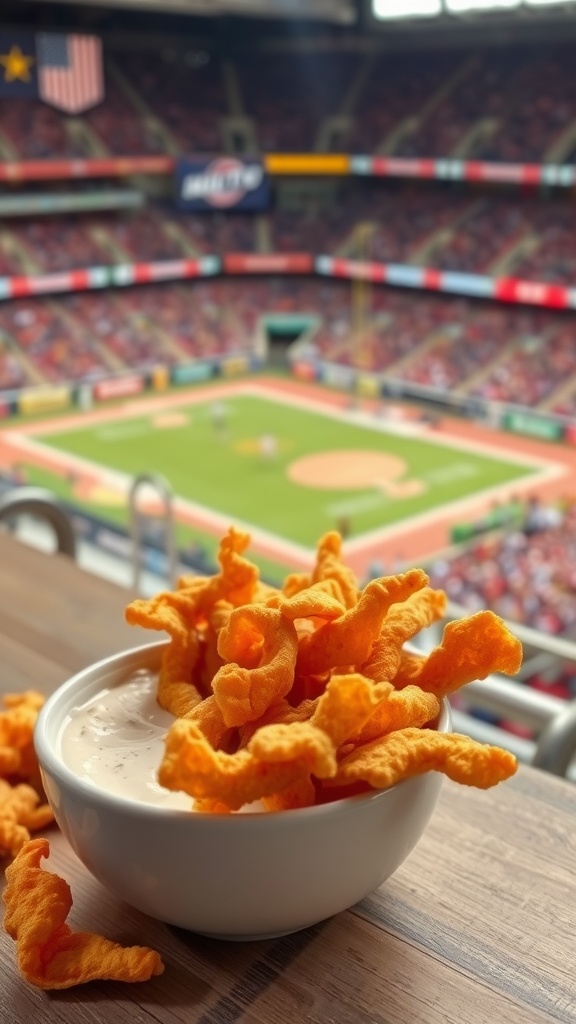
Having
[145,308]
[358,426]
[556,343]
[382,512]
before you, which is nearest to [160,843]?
[382,512]

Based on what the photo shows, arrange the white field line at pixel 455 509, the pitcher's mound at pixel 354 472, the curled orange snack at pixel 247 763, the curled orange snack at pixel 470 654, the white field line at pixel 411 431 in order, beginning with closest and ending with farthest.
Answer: the curled orange snack at pixel 247 763, the curled orange snack at pixel 470 654, the white field line at pixel 455 509, the pitcher's mound at pixel 354 472, the white field line at pixel 411 431

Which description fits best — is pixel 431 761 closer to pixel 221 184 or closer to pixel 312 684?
pixel 312 684

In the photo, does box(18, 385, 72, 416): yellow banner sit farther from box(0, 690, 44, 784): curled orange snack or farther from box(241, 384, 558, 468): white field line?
box(0, 690, 44, 784): curled orange snack

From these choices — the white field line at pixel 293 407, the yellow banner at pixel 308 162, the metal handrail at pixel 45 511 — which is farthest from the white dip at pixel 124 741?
the yellow banner at pixel 308 162

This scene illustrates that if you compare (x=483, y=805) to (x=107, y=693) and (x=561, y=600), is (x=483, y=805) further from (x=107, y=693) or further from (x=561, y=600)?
(x=561, y=600)

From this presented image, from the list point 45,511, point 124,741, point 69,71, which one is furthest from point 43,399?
point 124,741

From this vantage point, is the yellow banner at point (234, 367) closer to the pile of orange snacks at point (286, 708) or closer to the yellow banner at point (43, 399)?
the yellow banner at point (43, 399)

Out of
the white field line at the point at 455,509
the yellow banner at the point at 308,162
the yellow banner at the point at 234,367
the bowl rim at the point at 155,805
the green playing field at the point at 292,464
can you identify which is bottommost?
the yellow banner at the point at 234,367
